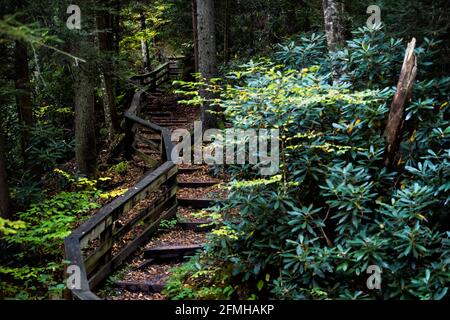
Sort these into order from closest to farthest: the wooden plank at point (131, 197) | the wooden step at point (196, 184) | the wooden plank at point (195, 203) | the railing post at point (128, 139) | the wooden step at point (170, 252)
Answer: the wooden plank at point (131, 197), the wooden step at point (170, 252), the wooden plank at point (195, 203), the wooden step at point (196, 184), the railing post at point (128, 139)

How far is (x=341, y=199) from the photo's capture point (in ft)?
19.1

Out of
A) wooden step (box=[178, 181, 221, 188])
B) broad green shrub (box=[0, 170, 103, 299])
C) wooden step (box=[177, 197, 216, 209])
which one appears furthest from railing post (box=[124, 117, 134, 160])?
wooden step (box=[177, 197, 216, 209])

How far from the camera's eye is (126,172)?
11742 mm

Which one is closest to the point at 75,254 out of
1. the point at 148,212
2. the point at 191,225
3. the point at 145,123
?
the point at 148,212

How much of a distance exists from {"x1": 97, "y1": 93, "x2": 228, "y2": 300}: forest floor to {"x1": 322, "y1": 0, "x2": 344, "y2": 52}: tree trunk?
→ 367cm

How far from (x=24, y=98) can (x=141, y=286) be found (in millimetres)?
5749

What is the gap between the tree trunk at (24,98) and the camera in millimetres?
9047

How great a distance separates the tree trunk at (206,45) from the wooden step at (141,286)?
5912mm

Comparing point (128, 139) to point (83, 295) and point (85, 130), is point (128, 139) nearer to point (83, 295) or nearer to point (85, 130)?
point (85, 130)

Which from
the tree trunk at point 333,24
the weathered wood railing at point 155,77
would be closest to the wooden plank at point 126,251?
the tree trunk at point 333,24

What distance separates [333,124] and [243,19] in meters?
10.6

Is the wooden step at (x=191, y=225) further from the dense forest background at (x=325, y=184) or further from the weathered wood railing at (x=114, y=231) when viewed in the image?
the dense forest background at (x=325, y=184)

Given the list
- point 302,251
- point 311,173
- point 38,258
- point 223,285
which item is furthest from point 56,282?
point 311,173
